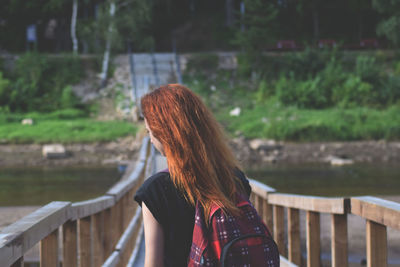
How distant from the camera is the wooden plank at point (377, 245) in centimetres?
265

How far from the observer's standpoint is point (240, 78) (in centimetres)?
3141

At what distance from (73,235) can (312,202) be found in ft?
5.68

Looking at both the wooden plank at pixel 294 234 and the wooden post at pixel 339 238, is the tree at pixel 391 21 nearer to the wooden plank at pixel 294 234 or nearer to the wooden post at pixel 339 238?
the wooden plank at pixel 294 234

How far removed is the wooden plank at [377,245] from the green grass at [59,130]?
70.9 feet

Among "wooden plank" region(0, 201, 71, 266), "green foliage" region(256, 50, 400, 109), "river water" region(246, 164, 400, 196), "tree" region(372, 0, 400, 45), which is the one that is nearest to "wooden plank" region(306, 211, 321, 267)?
"wooden plank" region(0, 201, 71, 266)

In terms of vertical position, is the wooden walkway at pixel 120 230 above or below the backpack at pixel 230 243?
below

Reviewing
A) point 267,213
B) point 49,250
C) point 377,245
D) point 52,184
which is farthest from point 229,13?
point 49,250

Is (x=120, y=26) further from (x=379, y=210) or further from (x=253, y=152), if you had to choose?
(x=379, y=210)

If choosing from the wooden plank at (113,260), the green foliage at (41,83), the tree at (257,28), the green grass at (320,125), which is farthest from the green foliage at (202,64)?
the wooden plank at (113,260)

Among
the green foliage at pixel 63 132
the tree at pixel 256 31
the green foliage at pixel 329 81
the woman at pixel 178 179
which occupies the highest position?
the tree at pixel 256 31

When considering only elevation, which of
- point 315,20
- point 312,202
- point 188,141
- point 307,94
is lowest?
point 307,94

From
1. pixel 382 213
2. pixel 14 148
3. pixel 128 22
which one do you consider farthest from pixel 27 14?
pixel 382 213

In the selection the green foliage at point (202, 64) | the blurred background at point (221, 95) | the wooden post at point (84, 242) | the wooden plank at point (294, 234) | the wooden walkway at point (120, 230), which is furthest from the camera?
the green foliage at point (202, 64)

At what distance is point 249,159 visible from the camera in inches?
885
